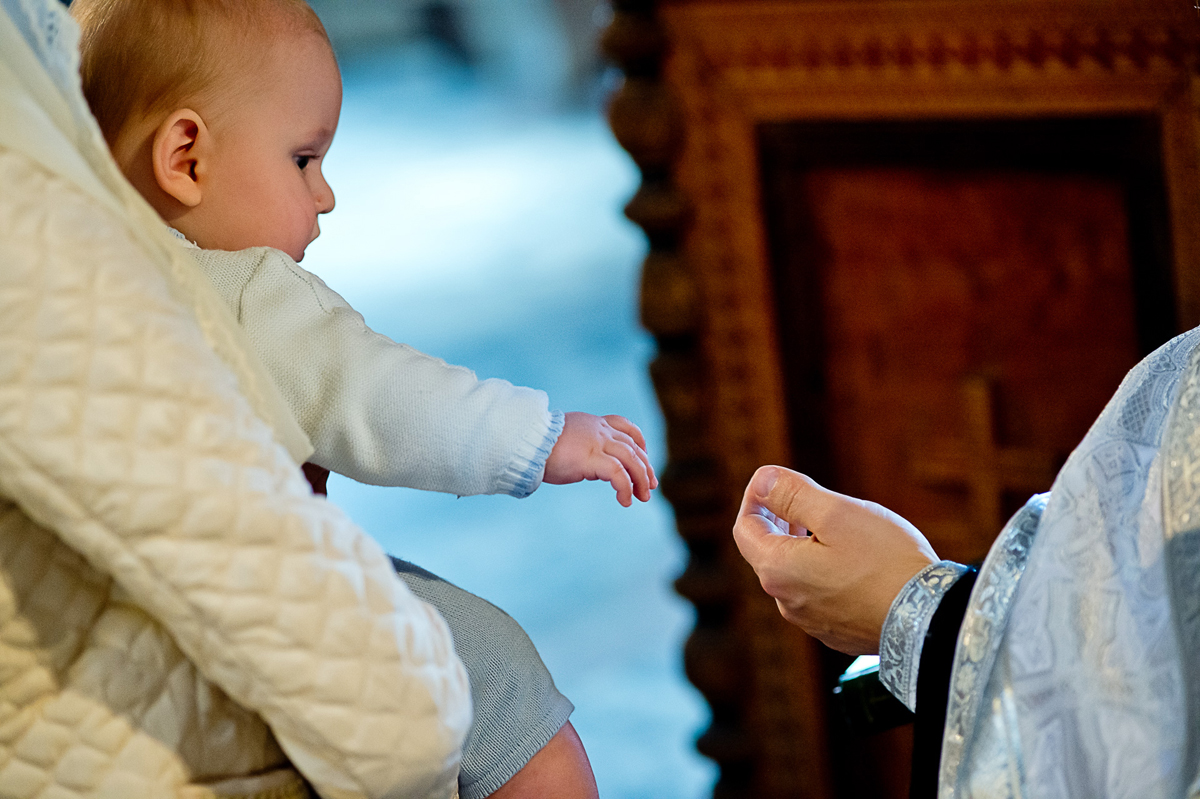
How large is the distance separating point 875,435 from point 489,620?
1215mm

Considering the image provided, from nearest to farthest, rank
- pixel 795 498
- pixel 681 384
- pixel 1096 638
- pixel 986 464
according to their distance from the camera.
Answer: pixel 1096 638, pixel 795 498, pixel 986 464, pixel 681 384

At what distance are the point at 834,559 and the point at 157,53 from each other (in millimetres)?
567

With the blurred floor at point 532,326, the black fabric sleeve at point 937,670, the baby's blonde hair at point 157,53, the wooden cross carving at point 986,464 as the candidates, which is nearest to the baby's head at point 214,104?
the baby's blonde hair at point 157,53

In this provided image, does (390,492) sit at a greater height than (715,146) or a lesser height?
lesser

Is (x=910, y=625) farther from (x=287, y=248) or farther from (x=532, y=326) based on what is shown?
(x=532, y=326)

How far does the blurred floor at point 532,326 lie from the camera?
10.4ft

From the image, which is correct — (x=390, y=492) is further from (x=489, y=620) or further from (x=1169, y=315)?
(x=489, y=620)

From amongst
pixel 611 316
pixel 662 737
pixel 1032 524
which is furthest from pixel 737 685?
pixel 611 316

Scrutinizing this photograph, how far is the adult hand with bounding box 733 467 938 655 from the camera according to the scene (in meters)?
0.87

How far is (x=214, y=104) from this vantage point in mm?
828

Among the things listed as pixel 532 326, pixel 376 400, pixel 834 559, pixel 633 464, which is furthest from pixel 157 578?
pixel 532 326

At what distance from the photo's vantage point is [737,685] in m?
2.19

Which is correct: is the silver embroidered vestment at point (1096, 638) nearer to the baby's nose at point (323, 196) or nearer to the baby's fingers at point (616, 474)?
the baby's fingers at point (616, 474)

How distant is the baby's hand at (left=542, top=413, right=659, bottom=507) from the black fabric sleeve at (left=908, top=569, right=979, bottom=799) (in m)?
0.21
